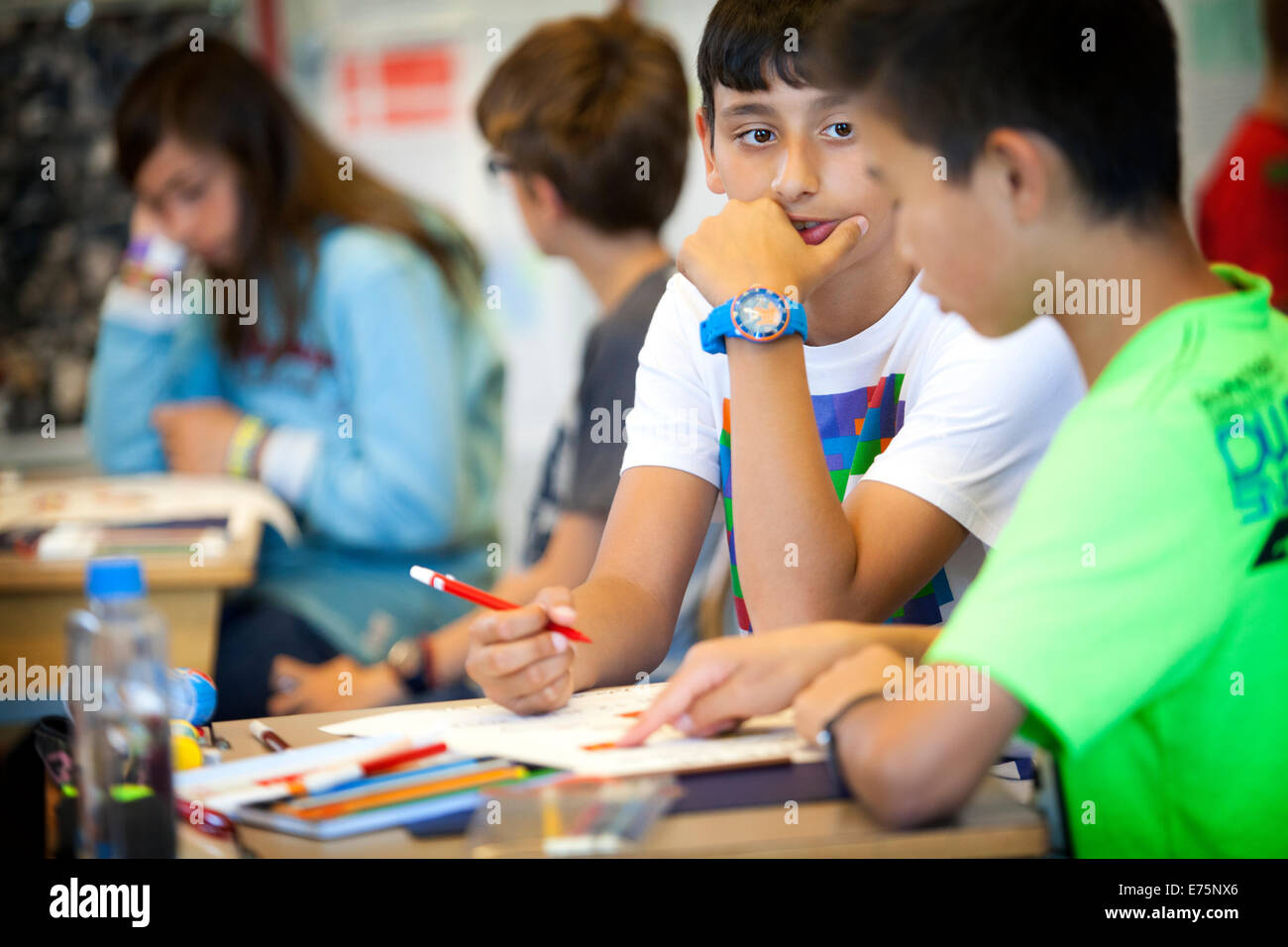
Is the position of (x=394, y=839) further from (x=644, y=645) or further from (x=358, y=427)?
(x=358, y=427)

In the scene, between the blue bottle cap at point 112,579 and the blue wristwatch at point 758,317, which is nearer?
the blue bottle cap at point 112,579

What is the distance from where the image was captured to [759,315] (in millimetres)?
1005

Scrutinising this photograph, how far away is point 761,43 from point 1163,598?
63 centimetres

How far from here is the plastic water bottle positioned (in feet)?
2.48

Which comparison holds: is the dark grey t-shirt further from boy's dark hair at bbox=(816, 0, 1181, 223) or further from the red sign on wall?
the red sign on wall

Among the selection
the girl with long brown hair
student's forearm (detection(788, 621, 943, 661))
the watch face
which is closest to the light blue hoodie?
the girl with long brown hair

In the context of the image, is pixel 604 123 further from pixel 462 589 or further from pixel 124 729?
pixel 124 729

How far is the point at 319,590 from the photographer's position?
7.34 ft

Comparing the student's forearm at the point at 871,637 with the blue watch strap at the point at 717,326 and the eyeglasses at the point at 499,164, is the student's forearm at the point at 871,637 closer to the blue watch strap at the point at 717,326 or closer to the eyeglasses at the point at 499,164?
the blue watch strap at the point at 717,326

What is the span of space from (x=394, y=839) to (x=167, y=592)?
4.28 feet

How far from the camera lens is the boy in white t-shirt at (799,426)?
100 cm

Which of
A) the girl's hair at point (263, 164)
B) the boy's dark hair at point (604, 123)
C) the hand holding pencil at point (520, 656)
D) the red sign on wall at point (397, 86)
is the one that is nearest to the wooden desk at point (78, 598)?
the girl's hair at point (263, 164)

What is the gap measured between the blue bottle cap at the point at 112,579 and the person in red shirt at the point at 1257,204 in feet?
6.44

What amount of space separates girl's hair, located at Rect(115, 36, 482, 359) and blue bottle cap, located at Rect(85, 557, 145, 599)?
1.67m
